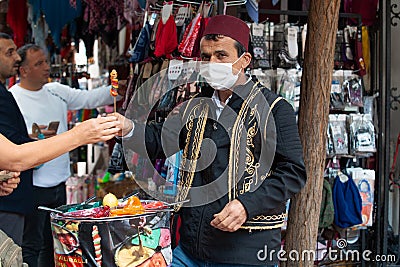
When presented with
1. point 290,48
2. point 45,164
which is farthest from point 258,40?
point 45,164

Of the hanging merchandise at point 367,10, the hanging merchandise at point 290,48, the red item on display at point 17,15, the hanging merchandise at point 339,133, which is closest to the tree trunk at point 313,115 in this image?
the hanging merchandise at point 290,48

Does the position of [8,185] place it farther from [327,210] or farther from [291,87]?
[327,210]

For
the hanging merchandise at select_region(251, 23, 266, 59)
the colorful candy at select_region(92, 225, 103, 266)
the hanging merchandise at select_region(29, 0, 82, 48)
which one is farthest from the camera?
the hanging merchandise at select_region(29, 0, 82, 48)

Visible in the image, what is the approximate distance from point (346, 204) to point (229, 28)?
251cm

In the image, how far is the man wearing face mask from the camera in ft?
8.19

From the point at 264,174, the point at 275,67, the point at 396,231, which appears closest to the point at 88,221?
the point at 264,174

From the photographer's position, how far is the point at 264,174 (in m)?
2.53

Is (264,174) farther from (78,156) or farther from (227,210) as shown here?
(78,156)

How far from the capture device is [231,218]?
93.0 inches

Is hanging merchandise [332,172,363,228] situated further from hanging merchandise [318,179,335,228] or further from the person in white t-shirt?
the person in white t-shirt

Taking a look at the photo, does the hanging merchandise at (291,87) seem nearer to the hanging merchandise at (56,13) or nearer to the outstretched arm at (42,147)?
the outstretched arm at (42,147)

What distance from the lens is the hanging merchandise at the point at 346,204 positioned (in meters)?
4.75

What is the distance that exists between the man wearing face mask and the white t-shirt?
75.1 inches

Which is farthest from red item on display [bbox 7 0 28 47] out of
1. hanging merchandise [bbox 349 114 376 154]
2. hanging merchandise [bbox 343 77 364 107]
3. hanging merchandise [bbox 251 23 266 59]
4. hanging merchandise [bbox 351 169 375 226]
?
hanging merchandise [bbox 351 169 375 226]
